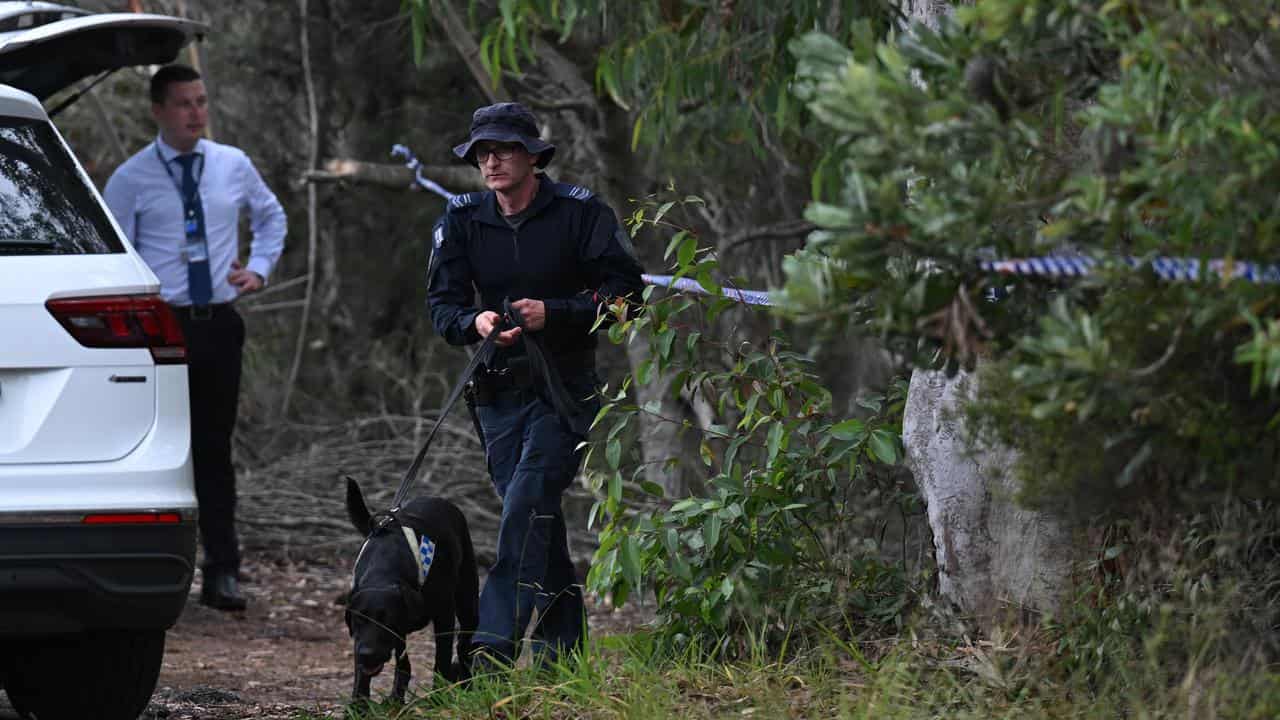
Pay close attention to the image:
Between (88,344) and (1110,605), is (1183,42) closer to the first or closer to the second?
(1110,605)

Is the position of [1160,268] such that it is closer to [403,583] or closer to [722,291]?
[722,291]

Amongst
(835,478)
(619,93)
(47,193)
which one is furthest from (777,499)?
(619,93)

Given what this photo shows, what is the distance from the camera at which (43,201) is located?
195 inches

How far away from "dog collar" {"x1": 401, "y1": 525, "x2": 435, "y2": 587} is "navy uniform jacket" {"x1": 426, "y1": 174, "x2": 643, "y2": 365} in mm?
661

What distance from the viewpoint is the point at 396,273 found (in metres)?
14.1

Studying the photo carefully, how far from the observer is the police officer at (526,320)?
566 cm

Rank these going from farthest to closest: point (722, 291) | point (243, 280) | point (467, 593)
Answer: point (243, 280), point (467, 593), point (722, 291)

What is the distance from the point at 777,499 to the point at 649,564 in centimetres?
45

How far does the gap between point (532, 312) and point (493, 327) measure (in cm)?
14

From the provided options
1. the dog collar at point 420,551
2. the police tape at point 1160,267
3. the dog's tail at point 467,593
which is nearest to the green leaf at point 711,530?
the dog collar at point 420,551

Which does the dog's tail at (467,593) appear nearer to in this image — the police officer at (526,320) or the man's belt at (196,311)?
the police officer at (526,320)

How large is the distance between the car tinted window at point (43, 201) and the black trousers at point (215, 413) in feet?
9.54

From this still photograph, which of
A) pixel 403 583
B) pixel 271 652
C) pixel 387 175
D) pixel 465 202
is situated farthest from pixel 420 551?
pixel 387 175

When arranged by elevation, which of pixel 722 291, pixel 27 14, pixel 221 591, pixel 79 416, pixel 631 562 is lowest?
pixel 221 591
